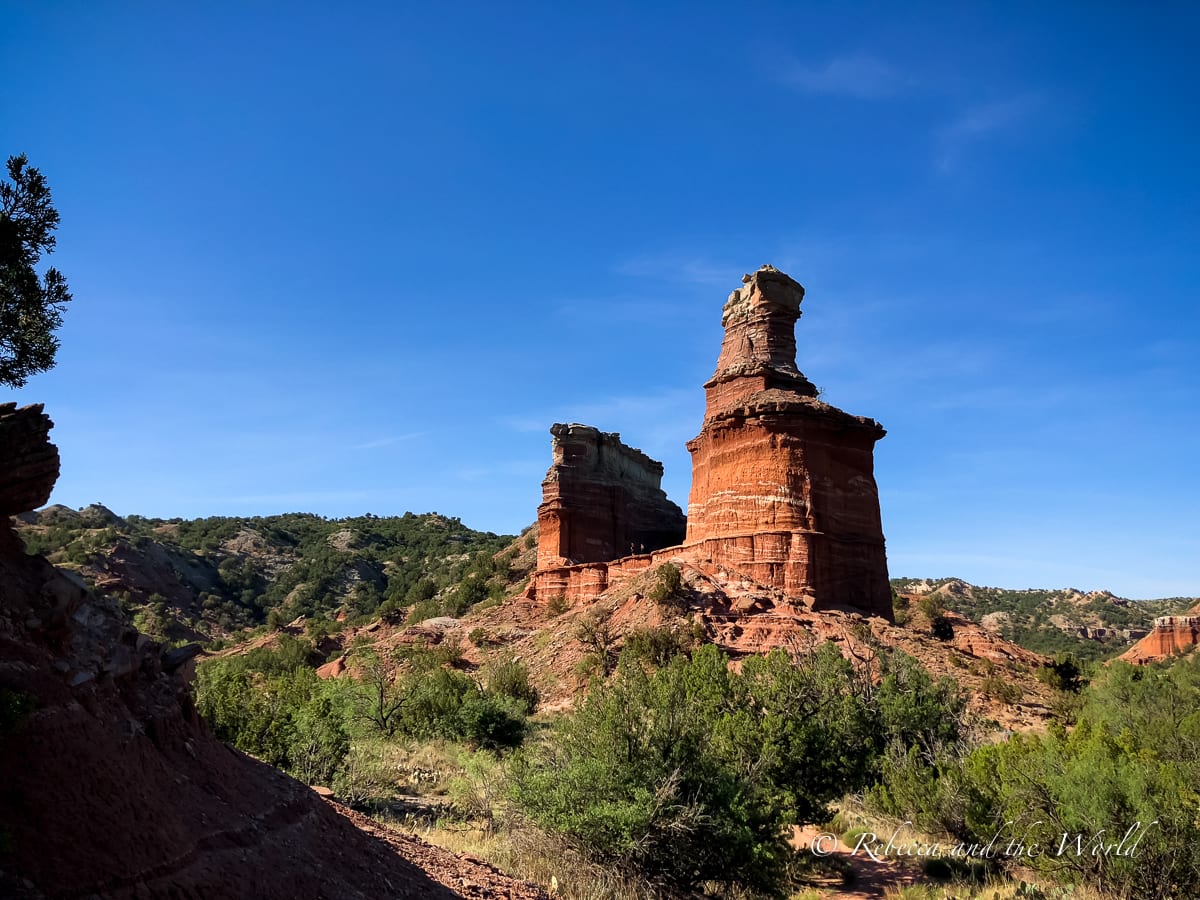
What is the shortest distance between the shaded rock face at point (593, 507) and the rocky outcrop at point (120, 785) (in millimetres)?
43261

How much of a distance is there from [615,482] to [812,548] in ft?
70.8

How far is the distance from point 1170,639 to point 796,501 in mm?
46600

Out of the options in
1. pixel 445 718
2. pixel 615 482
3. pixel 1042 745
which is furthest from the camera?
pixel 615 482

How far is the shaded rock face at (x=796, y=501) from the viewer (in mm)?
35281

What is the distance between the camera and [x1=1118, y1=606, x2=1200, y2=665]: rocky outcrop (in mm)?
62594

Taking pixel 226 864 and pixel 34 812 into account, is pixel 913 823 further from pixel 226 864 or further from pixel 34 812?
pixel 34 812

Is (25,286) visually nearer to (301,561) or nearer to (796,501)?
(796,501)

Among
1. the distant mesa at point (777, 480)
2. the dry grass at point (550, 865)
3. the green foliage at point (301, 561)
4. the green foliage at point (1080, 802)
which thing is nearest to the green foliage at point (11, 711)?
the dry grass at point (550, 865)

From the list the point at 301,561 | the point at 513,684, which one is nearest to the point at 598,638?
the point at 513,684

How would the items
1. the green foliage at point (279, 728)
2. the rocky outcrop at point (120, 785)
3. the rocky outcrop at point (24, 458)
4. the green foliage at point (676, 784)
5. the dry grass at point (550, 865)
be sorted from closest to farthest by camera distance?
the rocky outcrop at point (120, 785) < the rocky outcrop at point (24, 458) < the dry grass at point (550, 865) < the green foliage at point (676, 784) < the green foliage at point (279, 728)

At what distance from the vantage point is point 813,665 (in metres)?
21.1

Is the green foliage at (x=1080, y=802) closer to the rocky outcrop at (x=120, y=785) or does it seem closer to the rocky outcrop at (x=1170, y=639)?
the rocky outcrop at (x=120, y=785)

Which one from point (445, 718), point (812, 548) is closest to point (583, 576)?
point (812, 548)

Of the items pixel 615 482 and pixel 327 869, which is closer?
pixel 327 869
